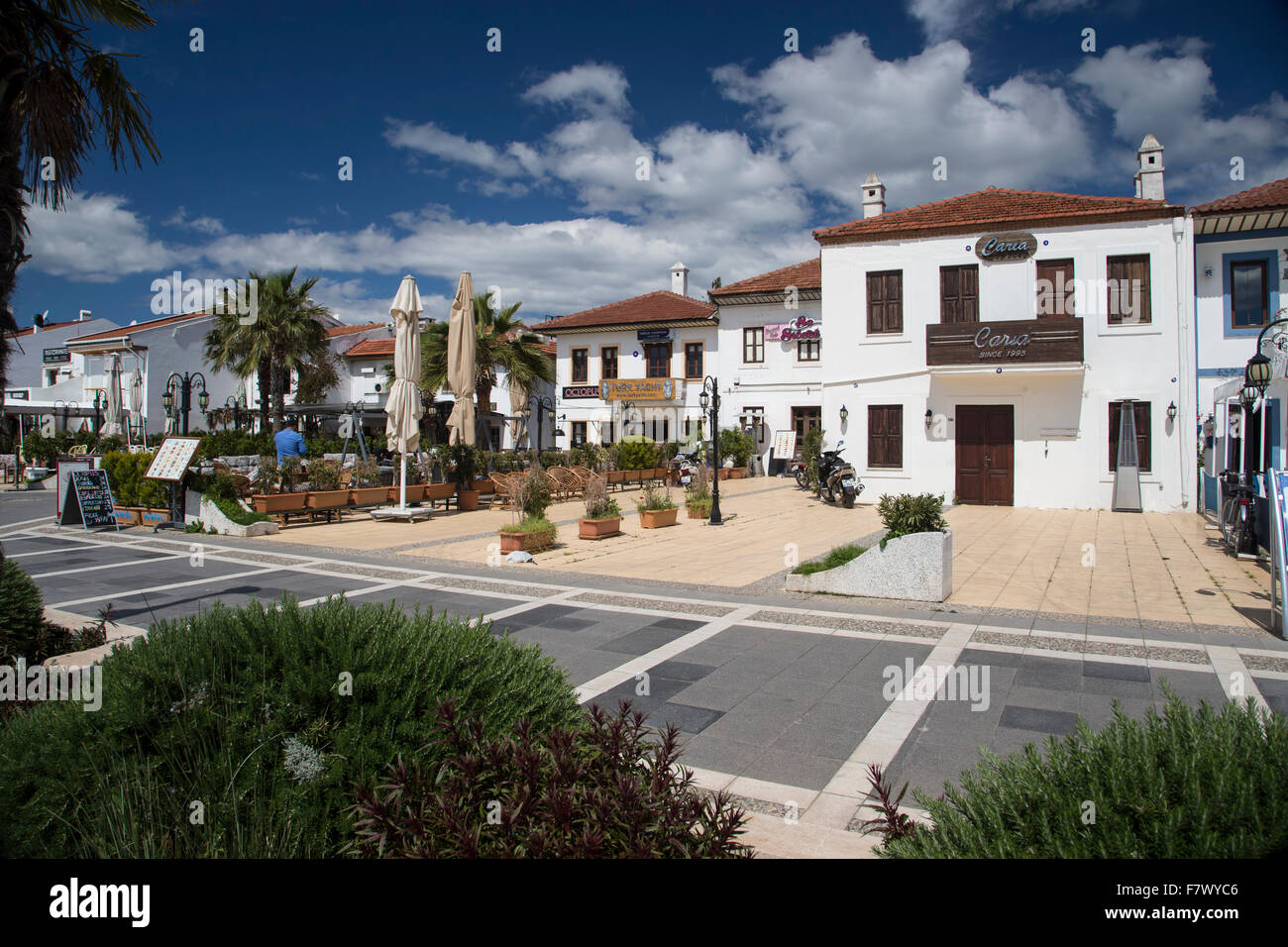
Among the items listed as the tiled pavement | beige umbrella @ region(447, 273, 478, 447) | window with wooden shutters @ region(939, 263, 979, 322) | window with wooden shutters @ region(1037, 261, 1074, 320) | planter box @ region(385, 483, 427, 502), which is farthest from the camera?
window with wooden shutters @ region(939, 263, 979, 322)

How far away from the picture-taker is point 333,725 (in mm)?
2881

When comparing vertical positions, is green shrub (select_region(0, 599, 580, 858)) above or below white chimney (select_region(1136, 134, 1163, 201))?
below

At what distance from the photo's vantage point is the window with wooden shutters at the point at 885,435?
1991cm

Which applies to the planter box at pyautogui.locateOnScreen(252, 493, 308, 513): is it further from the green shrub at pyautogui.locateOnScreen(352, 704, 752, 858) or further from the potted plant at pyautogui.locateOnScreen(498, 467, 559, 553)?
the green shrub at pyautogui.locateOnScreen(352, 704, 752, 858)

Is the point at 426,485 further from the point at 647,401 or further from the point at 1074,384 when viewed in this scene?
the point at 647,401

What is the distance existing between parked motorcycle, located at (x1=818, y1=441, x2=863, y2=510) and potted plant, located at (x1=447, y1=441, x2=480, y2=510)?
8.71 metres

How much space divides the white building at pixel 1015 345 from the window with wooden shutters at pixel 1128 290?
0.09 feet

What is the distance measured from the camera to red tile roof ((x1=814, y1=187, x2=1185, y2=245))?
18.0 m

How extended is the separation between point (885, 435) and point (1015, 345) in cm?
374

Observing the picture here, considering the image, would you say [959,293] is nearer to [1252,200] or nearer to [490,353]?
[1252,200]

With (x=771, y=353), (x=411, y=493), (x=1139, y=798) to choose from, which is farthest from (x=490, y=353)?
(x=1139, y=798)

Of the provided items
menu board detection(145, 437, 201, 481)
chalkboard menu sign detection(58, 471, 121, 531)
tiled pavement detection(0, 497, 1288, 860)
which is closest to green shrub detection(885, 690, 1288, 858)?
tiled pavement detection(0, 497, 1288, 860)

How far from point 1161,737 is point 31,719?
4.04m

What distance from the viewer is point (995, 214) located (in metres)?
19.2
